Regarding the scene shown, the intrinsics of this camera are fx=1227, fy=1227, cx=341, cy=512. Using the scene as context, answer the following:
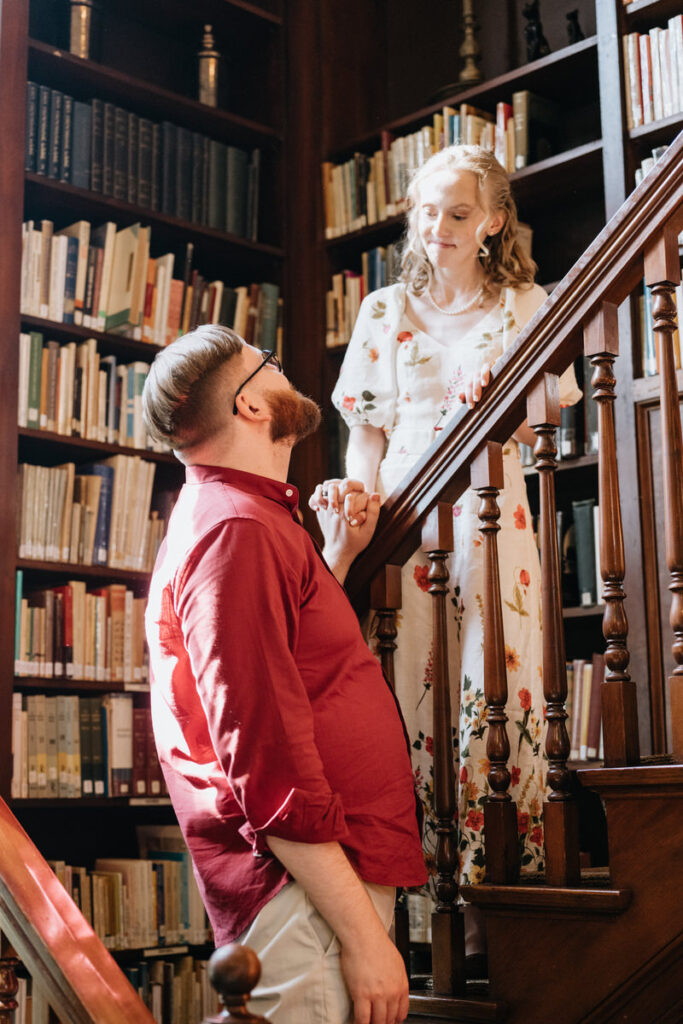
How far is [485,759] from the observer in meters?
2.08

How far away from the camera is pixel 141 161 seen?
364cm

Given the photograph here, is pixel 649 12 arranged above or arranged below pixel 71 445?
above

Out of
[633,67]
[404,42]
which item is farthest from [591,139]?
[404,42]

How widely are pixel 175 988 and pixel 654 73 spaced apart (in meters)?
2.72

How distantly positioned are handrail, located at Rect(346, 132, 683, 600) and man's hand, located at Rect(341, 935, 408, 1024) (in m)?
0.78

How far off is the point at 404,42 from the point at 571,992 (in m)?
3.36

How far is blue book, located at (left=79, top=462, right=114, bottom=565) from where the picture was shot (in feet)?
11.0

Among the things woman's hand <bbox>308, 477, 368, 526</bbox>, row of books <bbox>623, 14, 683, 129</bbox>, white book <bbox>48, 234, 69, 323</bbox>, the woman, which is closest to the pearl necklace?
the woman

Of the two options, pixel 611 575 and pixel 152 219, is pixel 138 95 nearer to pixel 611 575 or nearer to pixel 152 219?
pixel 152 219

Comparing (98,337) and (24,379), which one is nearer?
(24,379)

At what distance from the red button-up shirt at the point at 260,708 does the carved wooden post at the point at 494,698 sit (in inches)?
11.8

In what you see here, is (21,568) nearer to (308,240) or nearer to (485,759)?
(308,240)

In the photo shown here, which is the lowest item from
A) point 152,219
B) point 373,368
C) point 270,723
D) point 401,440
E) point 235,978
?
point 235,978

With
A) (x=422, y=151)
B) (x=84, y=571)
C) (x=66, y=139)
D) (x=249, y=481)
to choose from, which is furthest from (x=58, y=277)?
(x=249, y=481)
